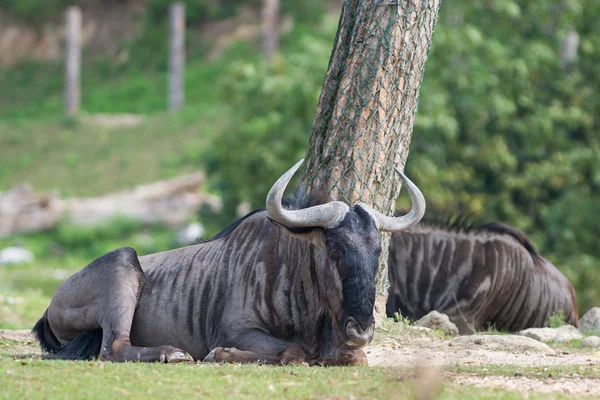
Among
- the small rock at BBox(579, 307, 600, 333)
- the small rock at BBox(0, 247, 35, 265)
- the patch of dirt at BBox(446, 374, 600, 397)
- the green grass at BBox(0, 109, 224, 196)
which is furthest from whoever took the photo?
the green grass at BBox(0, 109, 224, 196)

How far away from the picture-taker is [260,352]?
21.8 feet

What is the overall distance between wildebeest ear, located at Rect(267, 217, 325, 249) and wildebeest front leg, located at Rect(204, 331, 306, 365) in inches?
29.1

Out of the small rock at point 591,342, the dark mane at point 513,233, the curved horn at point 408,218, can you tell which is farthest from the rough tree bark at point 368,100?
the dark mane at point 513,233

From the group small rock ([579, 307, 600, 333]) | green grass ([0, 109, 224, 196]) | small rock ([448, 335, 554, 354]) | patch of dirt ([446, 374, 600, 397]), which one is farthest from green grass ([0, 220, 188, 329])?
patch of dirt ([446, 374, 600, 397])

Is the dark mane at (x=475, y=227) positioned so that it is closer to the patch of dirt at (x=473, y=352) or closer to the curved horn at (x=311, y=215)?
the patch of dirt at (x=473, y=352)

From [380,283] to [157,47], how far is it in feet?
111

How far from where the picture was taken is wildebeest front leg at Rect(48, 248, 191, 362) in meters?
6.93

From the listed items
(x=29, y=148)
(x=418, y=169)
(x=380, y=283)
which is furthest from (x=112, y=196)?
(x=380, y=283)

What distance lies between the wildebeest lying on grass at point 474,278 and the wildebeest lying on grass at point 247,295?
3505 millimetres

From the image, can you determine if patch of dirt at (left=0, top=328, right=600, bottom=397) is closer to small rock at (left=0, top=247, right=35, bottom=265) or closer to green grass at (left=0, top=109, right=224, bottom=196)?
small rock at (left=0, top=247, right=35, bottom=265)

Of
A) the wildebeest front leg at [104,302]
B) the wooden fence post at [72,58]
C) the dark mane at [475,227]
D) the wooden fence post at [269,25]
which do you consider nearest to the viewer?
the wildebeest front leg at [104,302]

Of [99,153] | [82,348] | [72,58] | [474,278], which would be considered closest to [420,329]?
[474,278]

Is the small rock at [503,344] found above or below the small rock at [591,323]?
above

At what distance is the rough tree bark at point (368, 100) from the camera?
803 cm
